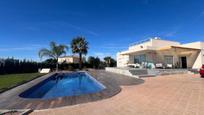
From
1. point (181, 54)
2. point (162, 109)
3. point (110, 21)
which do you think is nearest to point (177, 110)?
point (162, 109)

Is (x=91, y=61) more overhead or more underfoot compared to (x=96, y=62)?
more overhead

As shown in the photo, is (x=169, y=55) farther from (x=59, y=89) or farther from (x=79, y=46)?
(x=59, y=89)

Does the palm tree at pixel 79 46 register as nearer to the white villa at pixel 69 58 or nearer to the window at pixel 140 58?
the white villa at pixel 69 58

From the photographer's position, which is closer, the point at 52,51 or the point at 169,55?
the point at 169,55

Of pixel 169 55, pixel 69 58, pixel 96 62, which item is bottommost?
pixel 96 62

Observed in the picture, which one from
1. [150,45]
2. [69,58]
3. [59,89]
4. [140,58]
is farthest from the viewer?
[69,58]

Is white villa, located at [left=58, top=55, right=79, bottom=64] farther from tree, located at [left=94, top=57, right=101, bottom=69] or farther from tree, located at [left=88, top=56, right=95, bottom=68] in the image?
tree, located at [left=94, top=57, right=101, bottom=69]

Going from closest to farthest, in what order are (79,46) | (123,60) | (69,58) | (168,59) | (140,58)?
(168,59), (140,58), (123,60), (79,46), (69,58)

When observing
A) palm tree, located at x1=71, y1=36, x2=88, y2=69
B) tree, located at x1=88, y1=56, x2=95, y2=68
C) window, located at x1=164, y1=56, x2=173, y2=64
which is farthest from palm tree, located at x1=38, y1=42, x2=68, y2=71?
window, located at x1=164, y1=56, x2=173, y2=64

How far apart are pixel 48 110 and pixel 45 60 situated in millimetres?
30830

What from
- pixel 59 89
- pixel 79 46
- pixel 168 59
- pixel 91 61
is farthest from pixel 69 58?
pixel 59 89

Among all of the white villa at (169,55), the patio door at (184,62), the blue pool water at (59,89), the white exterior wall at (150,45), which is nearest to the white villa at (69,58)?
the white exterior wall at (150,45)

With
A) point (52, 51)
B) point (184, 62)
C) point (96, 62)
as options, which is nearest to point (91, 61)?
point (96, 62)

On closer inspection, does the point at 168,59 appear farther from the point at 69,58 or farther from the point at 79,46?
the point at 69,58
